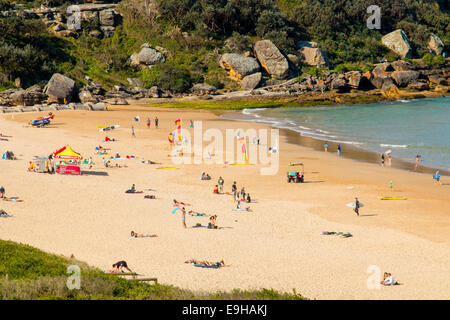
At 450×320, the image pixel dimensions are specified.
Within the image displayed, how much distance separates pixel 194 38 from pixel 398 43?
43.6 metres

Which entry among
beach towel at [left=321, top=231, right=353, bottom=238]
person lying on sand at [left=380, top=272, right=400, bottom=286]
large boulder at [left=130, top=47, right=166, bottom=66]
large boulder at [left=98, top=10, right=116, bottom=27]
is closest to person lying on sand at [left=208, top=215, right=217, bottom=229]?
beach towel at [left=321, top=231, right=353, bottom=238]

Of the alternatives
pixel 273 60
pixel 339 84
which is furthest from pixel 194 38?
pixel 339 84

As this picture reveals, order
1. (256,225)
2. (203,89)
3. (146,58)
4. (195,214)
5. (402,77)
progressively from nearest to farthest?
(256,225)
(195,214)
(203,89)
(146,58)
(402,77)

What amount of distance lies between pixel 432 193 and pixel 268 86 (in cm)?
5423

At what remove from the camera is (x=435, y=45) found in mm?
99938

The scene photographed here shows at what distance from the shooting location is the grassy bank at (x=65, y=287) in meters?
9.57

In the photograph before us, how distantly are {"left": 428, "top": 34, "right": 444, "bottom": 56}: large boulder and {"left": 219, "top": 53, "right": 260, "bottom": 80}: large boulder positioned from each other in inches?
1798

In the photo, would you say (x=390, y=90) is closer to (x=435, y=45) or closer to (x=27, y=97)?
(x=435, y=45)

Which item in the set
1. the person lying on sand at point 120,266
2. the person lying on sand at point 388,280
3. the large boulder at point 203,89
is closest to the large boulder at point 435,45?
the large boulder at point 203,89

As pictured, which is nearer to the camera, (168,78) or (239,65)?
(168,78)

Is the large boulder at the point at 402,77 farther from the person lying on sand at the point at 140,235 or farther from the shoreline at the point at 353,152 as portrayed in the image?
the person lying on sand at the point at 140,235

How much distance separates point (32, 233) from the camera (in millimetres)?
17203

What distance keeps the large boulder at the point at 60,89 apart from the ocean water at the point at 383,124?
2491cm
